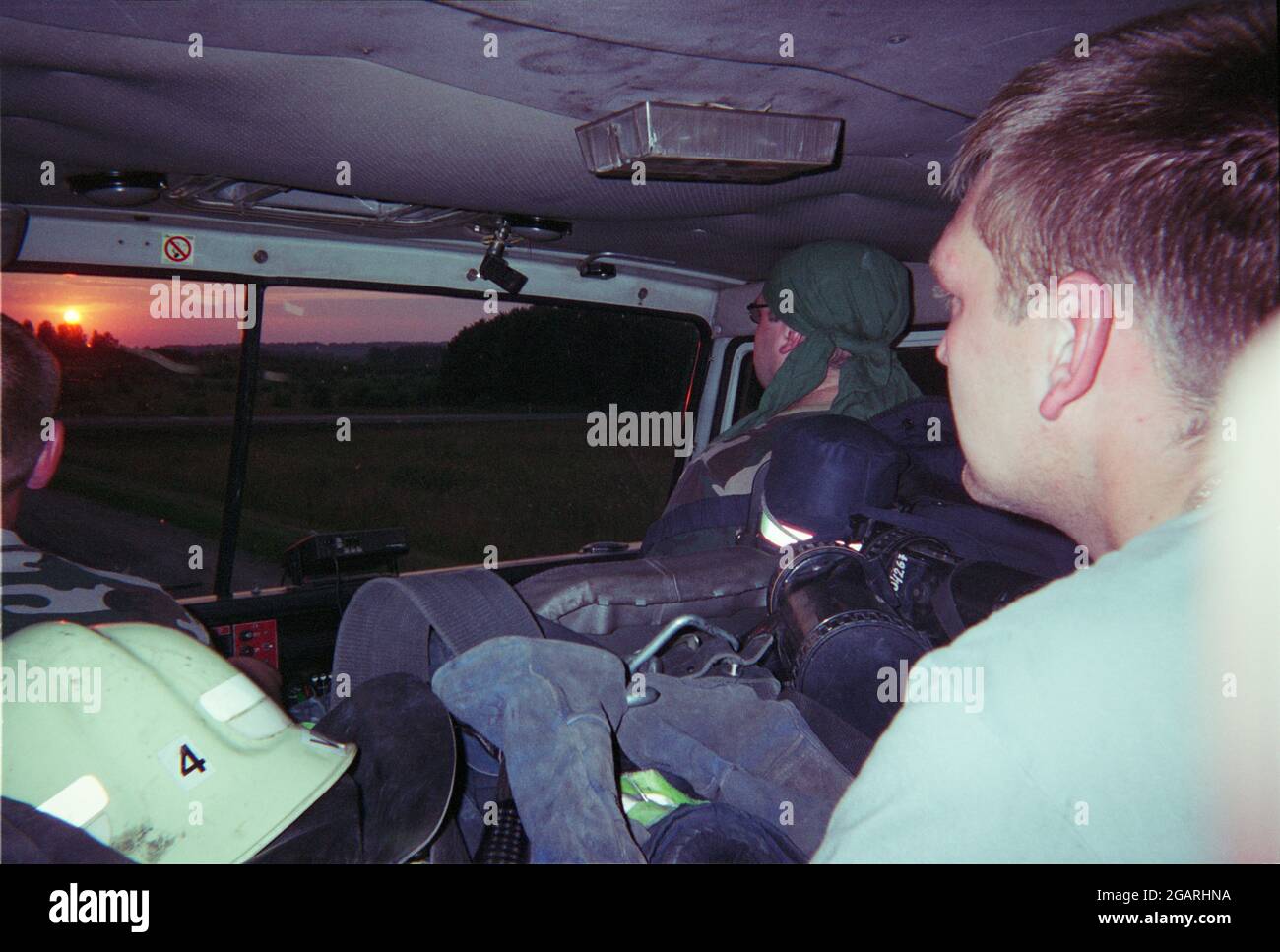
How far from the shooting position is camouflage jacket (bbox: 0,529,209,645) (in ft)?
6.03

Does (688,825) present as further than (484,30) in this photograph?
No

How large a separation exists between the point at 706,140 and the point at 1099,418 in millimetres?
1611

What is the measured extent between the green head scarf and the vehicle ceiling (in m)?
0.32

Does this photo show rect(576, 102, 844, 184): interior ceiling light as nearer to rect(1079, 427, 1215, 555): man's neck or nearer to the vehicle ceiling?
the vehicle ceiling

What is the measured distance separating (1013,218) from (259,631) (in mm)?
A: 3366

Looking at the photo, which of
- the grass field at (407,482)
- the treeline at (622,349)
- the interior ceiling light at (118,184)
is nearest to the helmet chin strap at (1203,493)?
the interior ceiling light at (118,184)

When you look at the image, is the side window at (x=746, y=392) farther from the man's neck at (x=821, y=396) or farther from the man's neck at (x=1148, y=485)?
the man's neck at (x=1148, y=485)

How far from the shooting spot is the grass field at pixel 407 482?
70.7 ft

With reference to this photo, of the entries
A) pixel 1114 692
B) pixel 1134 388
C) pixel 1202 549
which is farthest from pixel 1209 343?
pixel 1114 692

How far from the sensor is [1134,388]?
2.75ft

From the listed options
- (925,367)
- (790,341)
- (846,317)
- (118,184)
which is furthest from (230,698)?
(925,367)

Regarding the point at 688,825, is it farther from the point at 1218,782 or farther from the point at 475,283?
the point at 475,283

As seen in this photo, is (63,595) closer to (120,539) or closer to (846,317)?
(846,317)

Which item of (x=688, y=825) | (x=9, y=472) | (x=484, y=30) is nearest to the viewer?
(x=688, y=825)
